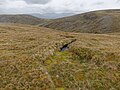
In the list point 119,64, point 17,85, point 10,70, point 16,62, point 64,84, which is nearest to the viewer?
point 17,85

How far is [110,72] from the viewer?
26.1 m

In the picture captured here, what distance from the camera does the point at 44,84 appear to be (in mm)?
21406

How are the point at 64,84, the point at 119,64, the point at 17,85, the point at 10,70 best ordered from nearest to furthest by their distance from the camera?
the point at 17,85 → the point at 64,84 → the point at 10,70 → the point at 119,64

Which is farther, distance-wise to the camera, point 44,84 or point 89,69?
point 89,69

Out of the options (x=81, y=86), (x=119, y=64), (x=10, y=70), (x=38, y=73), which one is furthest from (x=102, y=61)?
(x=10, y=70)

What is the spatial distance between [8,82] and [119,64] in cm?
1580

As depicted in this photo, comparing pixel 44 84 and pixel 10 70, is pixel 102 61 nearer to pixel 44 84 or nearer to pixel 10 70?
pixel 44 84

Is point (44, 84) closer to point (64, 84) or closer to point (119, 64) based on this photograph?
point (64, 84)

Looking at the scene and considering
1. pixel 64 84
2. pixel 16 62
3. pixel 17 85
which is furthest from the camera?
pixel 16 62

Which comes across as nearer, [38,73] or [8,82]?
[8,82]

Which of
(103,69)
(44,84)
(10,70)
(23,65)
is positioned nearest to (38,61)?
(23,65)

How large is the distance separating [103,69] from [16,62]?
38.2 feet

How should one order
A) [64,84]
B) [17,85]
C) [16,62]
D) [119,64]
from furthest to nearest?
[119,64]
[16,62]
[64,84]
[17,85]

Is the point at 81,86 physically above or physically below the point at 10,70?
below
